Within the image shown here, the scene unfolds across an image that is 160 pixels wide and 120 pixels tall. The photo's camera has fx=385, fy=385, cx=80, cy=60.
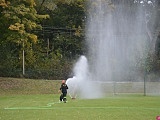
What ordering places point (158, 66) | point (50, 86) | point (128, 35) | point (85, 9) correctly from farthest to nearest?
point (85, 9) < point (158, 66) < point (128, 35) < point (50, 86)

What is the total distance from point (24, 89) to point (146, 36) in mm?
19078

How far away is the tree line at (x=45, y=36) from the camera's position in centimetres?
3688

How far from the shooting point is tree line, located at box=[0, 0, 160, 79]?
36875mm

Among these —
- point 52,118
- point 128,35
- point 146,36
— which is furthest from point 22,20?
point 52,118

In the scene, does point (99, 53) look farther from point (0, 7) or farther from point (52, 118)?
point (52, 118)

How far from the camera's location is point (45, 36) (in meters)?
61.8

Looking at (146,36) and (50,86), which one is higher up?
(146,36)

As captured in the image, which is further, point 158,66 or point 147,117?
point 158,66

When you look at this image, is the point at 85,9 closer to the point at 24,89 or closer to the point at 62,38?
the point at 62,38

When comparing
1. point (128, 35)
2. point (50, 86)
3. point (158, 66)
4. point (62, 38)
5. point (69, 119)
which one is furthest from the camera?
point (62, 38)

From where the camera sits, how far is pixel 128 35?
45.3 m

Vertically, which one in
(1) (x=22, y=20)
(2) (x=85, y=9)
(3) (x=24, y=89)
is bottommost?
(3) (x=24, y=89)

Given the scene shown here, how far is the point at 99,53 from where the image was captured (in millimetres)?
42719

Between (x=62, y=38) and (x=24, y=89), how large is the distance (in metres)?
21.4
